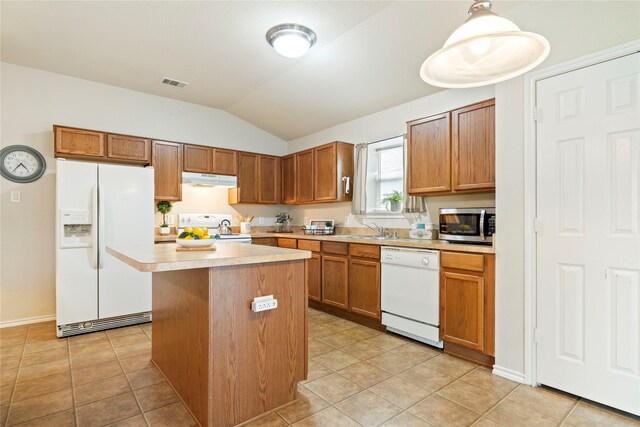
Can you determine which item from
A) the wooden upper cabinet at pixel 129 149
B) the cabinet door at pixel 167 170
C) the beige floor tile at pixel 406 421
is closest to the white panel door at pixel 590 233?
the beige floor tile at pixel 406 421

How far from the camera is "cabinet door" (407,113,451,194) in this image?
3.14m

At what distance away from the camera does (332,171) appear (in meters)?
4.52

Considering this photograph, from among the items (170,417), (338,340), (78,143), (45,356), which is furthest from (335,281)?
(78,143)

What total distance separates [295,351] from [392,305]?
56.2 inches

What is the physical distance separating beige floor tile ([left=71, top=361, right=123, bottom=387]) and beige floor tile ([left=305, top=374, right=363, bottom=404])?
1513mm

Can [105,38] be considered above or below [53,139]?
above

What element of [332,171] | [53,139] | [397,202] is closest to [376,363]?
[397,202]

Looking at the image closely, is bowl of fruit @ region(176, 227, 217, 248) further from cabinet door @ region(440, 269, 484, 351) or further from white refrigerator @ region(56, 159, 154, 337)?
cabinet door @ region(440, 269, 484, 351)

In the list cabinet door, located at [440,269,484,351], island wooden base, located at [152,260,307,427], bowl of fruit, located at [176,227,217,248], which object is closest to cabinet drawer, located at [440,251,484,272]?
cabinet door, located at [440,269,484,351]

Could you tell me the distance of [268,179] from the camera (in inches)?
213

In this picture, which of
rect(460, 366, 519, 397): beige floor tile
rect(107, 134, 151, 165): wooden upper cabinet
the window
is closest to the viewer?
rect(460, 366, 519, 397): beige floor tile

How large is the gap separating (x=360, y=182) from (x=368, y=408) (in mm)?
2874

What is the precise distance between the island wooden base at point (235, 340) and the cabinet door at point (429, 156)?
1783mm

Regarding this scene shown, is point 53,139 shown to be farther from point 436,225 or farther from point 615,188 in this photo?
point 615,188
